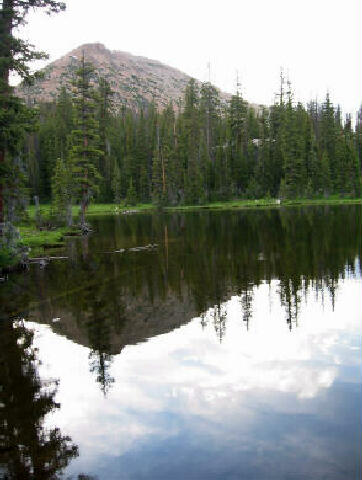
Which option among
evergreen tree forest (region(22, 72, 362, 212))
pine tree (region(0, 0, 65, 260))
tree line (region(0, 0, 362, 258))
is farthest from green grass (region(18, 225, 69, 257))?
evergreen tree forest (region(22, 72, 362, 212))

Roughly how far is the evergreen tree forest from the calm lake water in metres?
70.6

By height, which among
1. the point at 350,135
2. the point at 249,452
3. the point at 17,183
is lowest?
the point at 249,452

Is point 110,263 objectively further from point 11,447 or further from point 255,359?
point 11,447

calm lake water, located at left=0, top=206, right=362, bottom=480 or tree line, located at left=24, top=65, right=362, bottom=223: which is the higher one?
tree line, located at left=24, top=65, right=362, bottom=223

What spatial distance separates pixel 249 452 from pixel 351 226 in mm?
35714

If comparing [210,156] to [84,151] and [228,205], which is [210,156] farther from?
[84,151]

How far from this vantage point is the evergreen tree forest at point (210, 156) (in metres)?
95.3

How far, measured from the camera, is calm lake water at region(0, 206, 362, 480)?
7598 mm

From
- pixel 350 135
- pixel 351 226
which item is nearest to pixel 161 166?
pixel 350 135

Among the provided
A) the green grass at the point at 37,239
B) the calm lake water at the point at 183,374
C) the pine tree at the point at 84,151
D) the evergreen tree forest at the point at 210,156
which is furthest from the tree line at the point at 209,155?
the calm lake water at the point at 183,374

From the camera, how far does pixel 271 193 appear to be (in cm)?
9812

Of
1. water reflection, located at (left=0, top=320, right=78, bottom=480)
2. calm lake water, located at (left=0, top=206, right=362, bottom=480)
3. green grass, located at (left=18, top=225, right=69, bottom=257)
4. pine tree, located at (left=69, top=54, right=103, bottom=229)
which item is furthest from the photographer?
pine tree, located at (left=69, top=54, right=103, bottom=229)

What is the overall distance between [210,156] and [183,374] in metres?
98.5

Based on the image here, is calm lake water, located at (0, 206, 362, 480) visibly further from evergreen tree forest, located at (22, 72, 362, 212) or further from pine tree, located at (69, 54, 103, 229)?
evergreen tree forest, located at (22, 72, 362, 212)
